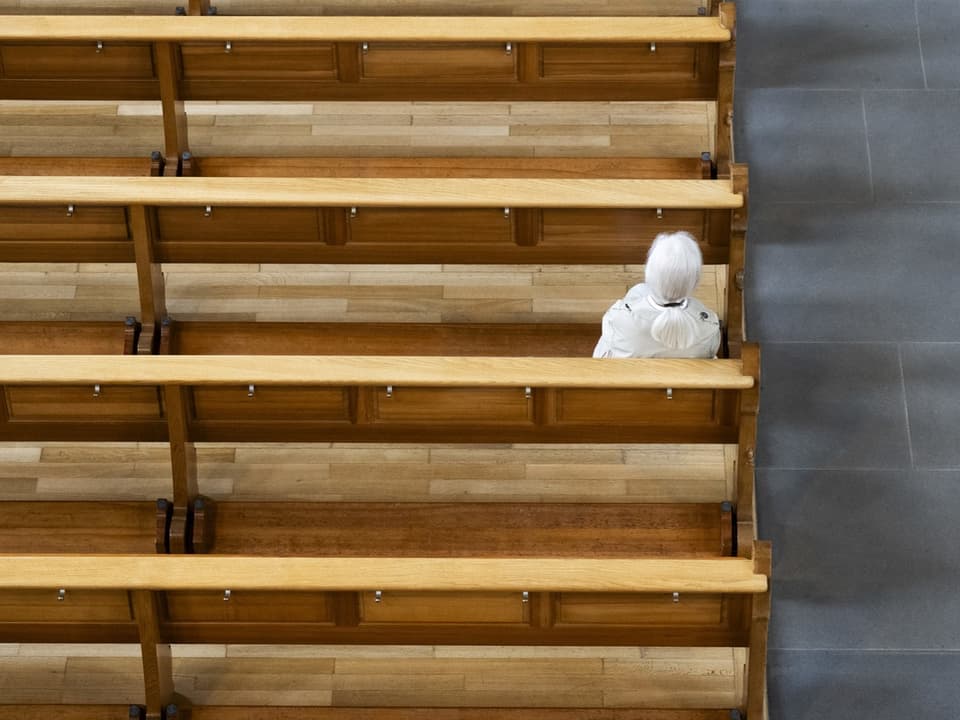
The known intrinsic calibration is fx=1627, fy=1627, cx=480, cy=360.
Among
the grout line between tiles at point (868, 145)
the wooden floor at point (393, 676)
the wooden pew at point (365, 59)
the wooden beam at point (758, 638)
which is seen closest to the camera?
the wooden beam at point (758, 638)

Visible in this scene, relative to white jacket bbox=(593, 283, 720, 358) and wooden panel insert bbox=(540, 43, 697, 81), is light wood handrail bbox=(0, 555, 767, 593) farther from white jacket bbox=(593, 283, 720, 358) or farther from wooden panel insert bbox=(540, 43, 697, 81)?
wooden panel insert bbox=(540, 43, 697, 81)

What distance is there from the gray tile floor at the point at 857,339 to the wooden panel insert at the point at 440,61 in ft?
0.70

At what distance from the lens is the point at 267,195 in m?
0.89

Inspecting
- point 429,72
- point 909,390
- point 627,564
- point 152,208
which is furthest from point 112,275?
point 909,390

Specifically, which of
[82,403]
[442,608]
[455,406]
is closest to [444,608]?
[442,608]

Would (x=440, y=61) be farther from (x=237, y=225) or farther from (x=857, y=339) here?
(x=857, y=339)

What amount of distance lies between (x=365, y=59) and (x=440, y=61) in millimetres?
45

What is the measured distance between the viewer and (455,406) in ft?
2.78

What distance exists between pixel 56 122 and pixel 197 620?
0.41 m

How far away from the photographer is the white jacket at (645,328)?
0.82m

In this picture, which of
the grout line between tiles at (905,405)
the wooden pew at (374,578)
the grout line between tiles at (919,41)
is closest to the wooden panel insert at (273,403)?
the wooden pew at (374,578)

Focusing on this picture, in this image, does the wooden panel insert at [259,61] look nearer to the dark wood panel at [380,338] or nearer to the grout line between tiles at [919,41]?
the dark wood panel at [380,338]

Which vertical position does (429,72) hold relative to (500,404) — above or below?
above

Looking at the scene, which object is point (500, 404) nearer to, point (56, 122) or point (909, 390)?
point (909, 390)
